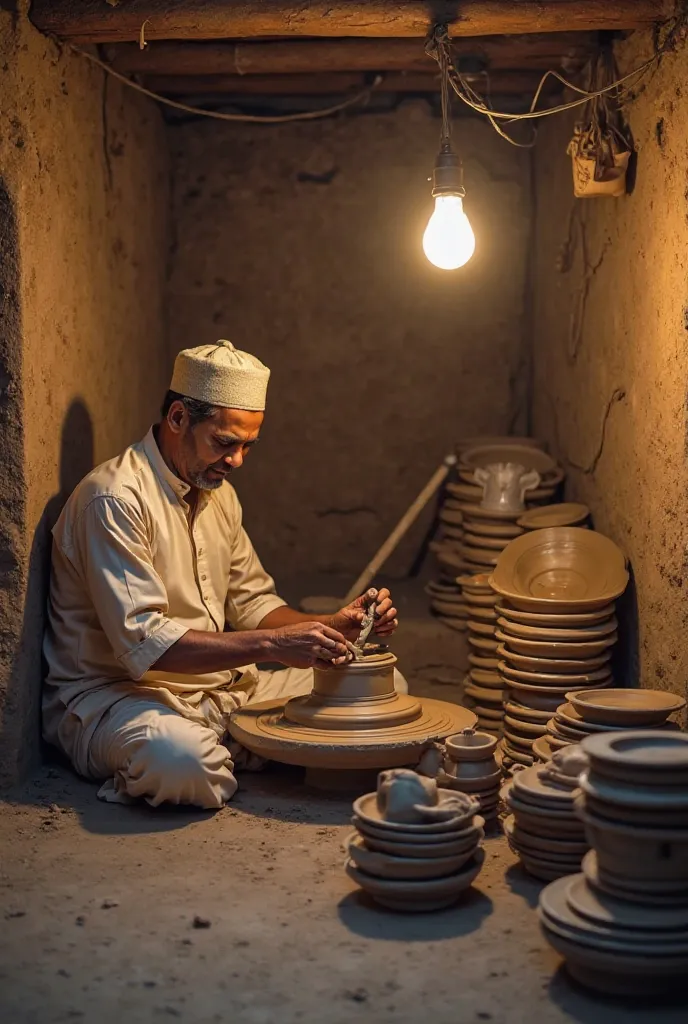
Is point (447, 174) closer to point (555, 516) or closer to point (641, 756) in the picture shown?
point (555, 516)

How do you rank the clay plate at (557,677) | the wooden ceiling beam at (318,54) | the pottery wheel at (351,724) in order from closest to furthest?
the pottery wheel at (351,724)
the clay plate at (557,677)
the wooden ceiling beam at (318,54)

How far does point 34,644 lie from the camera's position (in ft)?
16.6

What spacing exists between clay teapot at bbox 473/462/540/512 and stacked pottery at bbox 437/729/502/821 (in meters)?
1.97

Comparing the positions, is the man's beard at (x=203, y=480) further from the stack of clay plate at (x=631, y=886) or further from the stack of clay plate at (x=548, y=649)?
the stack of clay plate at (x=631, y=886)

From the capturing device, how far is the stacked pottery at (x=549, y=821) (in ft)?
13.0

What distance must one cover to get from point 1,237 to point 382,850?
2.65 m

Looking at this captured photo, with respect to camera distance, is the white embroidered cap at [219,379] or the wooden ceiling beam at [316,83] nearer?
the white embroidered cap at [219,379]

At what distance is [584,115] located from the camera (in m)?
5.54

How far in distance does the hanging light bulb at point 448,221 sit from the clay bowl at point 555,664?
5.35ft

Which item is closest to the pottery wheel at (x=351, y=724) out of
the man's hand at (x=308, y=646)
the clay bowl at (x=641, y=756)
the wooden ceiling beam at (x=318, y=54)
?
the man's hand at (x=308, y=646)

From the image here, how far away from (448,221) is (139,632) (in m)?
2.10

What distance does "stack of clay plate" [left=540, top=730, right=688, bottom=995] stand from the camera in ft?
10.7

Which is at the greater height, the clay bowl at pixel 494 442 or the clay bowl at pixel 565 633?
the clay bowl at pixel 494 442

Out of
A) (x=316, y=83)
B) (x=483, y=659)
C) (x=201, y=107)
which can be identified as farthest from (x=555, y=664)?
(x=201, y=107)
